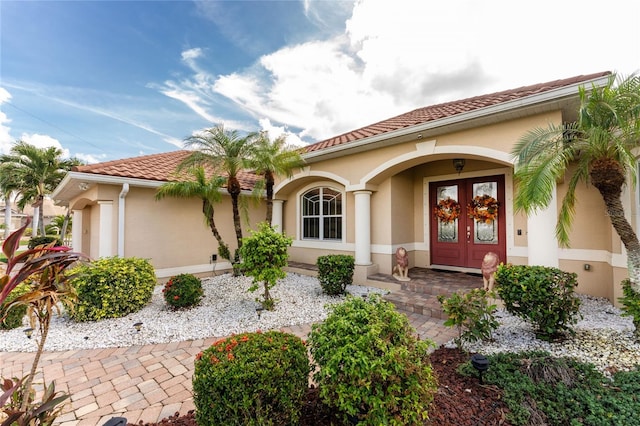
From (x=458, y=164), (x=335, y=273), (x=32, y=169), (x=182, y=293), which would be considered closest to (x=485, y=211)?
(x=458, y=164)

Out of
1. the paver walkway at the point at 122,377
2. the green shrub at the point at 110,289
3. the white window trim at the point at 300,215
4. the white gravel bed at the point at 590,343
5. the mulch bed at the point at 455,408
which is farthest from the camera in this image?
the white window trim at the point at 300,215

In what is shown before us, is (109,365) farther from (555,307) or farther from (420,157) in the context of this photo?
(420,157)

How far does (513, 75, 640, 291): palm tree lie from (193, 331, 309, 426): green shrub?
14.6 ft

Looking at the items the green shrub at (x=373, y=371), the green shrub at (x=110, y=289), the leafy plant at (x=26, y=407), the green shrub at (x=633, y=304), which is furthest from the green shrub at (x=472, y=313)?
the green shrub at (x=110, y=289)

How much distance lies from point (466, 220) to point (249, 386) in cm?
786

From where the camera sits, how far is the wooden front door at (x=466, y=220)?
745 centimetres

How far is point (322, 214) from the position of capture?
32.2ft

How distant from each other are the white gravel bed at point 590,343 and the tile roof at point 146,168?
8826mm

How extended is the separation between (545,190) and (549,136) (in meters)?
1.21

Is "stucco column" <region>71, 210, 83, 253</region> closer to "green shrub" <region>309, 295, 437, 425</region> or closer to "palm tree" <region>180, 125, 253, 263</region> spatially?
"palm tree" <region>180, 125, 253, 263</region>

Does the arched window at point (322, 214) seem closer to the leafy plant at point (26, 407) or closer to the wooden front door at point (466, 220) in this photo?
the wooden front door at point (466, 220)

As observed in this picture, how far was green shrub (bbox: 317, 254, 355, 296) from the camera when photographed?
22.1 feet

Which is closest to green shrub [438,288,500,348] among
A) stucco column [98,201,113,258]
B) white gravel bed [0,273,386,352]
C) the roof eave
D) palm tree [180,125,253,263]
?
white gravel bed [0,273,386,352]

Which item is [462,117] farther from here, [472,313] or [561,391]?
[561,391]
